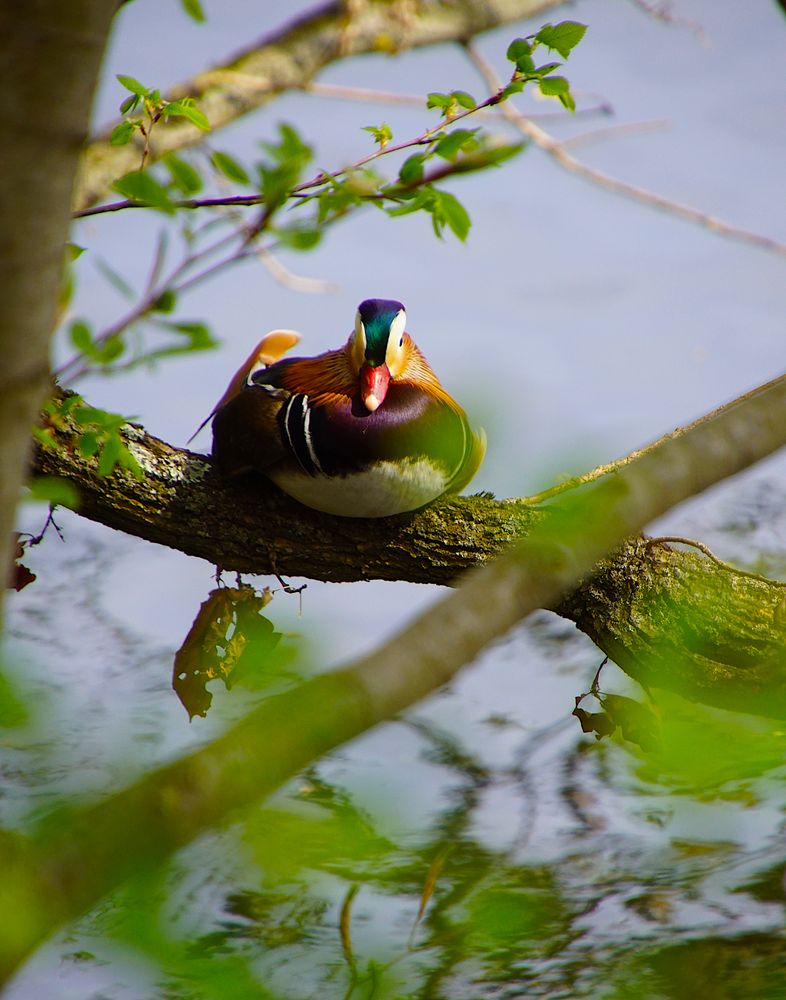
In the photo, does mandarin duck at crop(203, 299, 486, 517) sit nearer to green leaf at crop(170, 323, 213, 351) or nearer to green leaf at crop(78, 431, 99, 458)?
green leaf at crop(78, 431, 99, 458)

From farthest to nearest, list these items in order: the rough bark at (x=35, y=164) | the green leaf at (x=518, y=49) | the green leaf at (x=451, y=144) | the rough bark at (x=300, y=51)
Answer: the rough bark at (x=300, y=51) < the green leaf at (x=518, y=49) < the green leaf at (x=451, y=144) < the rough bark at (x=35, y=164)

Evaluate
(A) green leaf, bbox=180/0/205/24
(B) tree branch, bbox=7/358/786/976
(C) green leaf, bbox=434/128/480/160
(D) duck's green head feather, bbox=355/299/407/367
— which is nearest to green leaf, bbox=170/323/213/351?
(B) tree branch, bbox=7/358/786/976

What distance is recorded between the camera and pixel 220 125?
11.2 ft

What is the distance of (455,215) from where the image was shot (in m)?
0.76

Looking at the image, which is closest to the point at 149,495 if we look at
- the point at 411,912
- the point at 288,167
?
the point at 411,912

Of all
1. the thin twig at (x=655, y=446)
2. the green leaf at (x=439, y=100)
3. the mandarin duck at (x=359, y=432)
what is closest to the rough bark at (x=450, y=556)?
the mandarin duck at (x=359, y=432)

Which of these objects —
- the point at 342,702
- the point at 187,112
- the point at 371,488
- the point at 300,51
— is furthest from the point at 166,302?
the point at 300,51

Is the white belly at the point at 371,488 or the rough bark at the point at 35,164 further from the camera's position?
the white belly at the point at 371,488

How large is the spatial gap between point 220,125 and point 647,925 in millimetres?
2898

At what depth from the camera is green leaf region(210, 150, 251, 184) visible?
0.55 meters

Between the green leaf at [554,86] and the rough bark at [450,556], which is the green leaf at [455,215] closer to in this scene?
the green leaf at [554,86]

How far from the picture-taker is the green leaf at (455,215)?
74 cm

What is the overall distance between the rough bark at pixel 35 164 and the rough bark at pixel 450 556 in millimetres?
904

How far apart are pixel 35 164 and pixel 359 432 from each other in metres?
0.90
